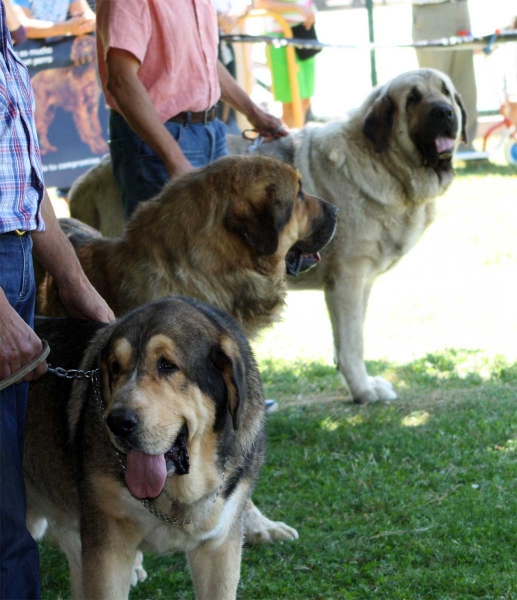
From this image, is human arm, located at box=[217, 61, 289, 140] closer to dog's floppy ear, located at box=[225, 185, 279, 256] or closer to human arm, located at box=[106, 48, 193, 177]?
human arm, located at box=[106, 48, 193, 177]

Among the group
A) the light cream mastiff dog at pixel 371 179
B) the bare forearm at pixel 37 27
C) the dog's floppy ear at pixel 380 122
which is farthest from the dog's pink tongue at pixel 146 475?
the bare forearm at pixel 37 27

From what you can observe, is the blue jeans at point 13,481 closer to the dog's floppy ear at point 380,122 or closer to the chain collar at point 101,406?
the chain collar at point 101,406

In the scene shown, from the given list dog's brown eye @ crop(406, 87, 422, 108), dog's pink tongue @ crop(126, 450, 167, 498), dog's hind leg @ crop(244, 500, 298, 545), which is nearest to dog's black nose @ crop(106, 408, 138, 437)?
dog's pink tongue @ crop(126, 450, 167, 498)

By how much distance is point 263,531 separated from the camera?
4.24 meters

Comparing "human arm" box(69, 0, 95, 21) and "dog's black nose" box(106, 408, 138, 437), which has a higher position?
"human arm" box(69, 0, 95, 21)

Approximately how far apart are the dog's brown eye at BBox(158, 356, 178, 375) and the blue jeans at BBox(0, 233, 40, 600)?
19.4 inches

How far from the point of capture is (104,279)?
4.06m

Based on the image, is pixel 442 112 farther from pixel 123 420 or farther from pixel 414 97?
pixel 123 420

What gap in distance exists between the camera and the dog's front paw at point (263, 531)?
13.9ft

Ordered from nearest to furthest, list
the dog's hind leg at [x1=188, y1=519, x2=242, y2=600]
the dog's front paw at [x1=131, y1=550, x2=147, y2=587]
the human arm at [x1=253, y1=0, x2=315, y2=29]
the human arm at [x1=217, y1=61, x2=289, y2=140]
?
the dog's hind leg at [x1=188, y1=519, x2=242, y2=600] → the dog's front paw at [x1=131, y1=550, x2=147, y2=587] → the human arm at [x1=217, y1=61, x2=289, y2=140] → the human arm at [x1=253, y1=0, x2=315, y2=29]

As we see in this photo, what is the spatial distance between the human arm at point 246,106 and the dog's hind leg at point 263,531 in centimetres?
271

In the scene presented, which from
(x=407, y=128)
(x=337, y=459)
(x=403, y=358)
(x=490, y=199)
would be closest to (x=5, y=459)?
(x=337, y=459)

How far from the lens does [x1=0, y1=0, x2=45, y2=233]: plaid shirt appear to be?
2.73 m

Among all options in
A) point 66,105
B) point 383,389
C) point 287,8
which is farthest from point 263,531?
point 287,8
